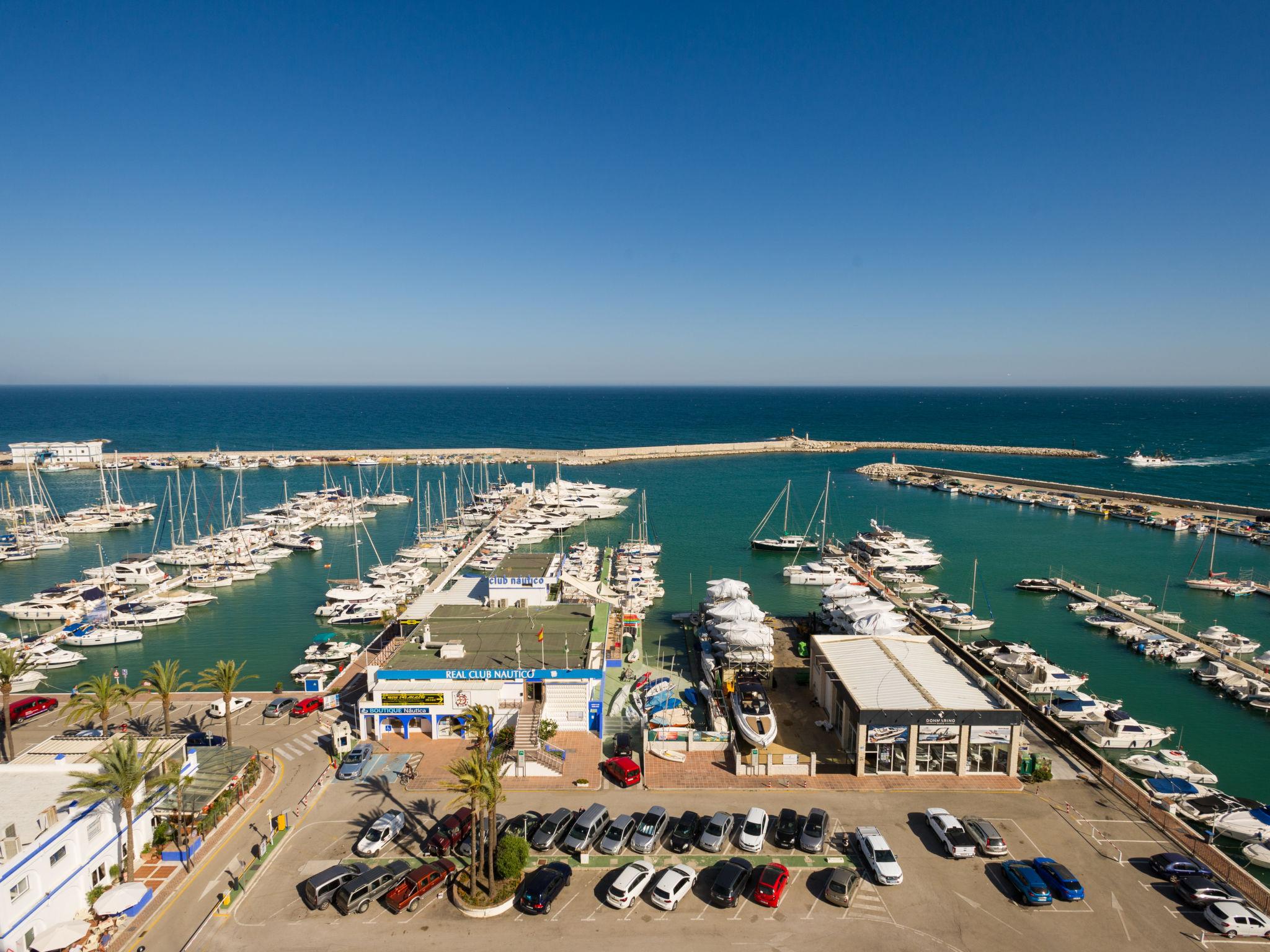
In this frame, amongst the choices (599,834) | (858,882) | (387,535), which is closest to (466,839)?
(599,834)

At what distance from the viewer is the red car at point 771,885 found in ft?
64.7

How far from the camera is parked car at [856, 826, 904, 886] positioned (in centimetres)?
2053

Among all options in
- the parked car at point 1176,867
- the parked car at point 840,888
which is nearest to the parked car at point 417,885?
the parked car at point 840,888

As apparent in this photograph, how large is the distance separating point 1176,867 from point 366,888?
2437cm

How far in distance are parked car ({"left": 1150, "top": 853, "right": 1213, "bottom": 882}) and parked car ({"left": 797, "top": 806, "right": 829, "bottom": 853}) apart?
9.97 meters

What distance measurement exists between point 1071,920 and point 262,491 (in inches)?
4136

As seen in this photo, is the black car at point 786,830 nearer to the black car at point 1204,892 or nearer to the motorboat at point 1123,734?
the black car at point 1204,892

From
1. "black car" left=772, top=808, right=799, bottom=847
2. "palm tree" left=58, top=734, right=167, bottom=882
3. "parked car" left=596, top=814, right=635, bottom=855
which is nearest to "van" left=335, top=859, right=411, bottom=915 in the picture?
"parked car" left=596, top=814, right=635, bottom=855

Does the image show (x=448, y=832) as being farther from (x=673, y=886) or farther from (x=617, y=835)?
(x=673, y=886)

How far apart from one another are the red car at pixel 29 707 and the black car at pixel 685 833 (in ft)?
101

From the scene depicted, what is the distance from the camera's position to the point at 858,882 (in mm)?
20375

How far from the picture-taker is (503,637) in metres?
34.7

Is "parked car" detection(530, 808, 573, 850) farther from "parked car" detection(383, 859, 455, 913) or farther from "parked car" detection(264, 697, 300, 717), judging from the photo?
"parked car" detection(264, 697, 300, 717)

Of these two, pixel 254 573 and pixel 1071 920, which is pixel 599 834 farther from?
pixel 254 573
